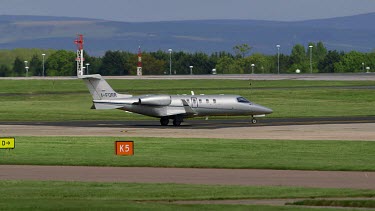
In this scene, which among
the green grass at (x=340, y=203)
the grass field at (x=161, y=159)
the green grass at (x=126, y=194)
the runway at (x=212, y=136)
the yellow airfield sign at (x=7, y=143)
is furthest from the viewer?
the yellow airfield sign at (x=7, y=143)

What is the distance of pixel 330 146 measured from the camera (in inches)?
1734

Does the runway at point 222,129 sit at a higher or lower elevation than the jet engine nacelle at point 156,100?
lower

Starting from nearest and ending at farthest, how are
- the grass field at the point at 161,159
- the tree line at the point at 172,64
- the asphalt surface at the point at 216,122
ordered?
the grass field at the point at 161,159 < the asphalt surface at the point at 216,122 < the tree line at the point at 172,64

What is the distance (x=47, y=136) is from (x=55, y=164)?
14.6 metres

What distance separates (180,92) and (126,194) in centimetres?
7133

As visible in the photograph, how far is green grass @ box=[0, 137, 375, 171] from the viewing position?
36969 millimetres

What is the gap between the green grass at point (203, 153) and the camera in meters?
37.0

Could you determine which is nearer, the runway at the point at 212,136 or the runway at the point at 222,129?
the runway at the point at 212,136

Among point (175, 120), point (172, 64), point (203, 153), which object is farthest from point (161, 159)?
point (172, 64)

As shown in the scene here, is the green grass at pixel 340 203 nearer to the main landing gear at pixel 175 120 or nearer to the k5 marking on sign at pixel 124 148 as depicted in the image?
the k5 marking on sign at pixel 124 148

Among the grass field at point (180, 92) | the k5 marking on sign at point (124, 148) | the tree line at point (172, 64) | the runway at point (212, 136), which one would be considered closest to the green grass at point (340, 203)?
the runway at point (212, 136)

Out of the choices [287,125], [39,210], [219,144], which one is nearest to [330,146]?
[219,144]

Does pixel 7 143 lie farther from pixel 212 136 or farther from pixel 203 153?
pixel 212 136

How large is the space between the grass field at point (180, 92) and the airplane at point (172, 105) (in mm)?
8236
